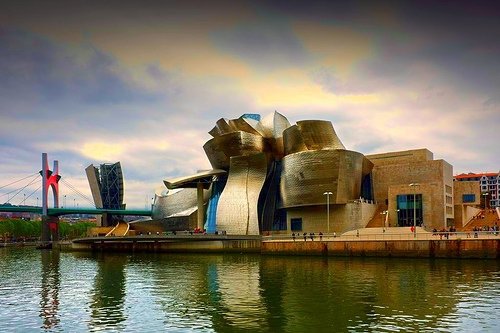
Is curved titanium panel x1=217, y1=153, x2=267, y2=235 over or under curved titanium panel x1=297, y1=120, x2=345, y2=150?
under

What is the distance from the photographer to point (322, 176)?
62.1 metres

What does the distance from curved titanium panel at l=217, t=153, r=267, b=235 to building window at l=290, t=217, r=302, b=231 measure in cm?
514

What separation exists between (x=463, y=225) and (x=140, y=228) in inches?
2051

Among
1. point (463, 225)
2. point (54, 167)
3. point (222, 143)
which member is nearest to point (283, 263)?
point (222, 143)

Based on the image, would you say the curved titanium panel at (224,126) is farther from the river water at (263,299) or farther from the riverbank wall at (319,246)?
the river water at (263,299)

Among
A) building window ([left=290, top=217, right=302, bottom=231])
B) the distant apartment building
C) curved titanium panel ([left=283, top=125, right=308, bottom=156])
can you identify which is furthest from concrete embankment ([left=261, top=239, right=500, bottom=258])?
the distant apartment building

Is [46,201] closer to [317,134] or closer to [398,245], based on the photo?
[317,134]

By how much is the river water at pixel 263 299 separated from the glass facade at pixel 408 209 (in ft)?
73.0

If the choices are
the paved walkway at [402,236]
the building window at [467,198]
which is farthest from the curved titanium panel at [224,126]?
the building window at [467,198]

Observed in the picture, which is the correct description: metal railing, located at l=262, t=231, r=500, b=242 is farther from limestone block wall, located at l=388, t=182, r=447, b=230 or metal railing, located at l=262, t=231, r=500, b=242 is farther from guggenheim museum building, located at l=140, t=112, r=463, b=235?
limestone block wall, located at l=388, t=182, r=447, b=230

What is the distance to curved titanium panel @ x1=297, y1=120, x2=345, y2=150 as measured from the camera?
65438 mm

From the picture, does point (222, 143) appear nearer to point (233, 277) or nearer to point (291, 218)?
point (291, 218)

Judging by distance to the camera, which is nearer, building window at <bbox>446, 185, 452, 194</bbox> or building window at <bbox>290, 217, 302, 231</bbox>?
building window at <bbox>446, 185, 452, 194</bbox>

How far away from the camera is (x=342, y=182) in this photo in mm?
62000
